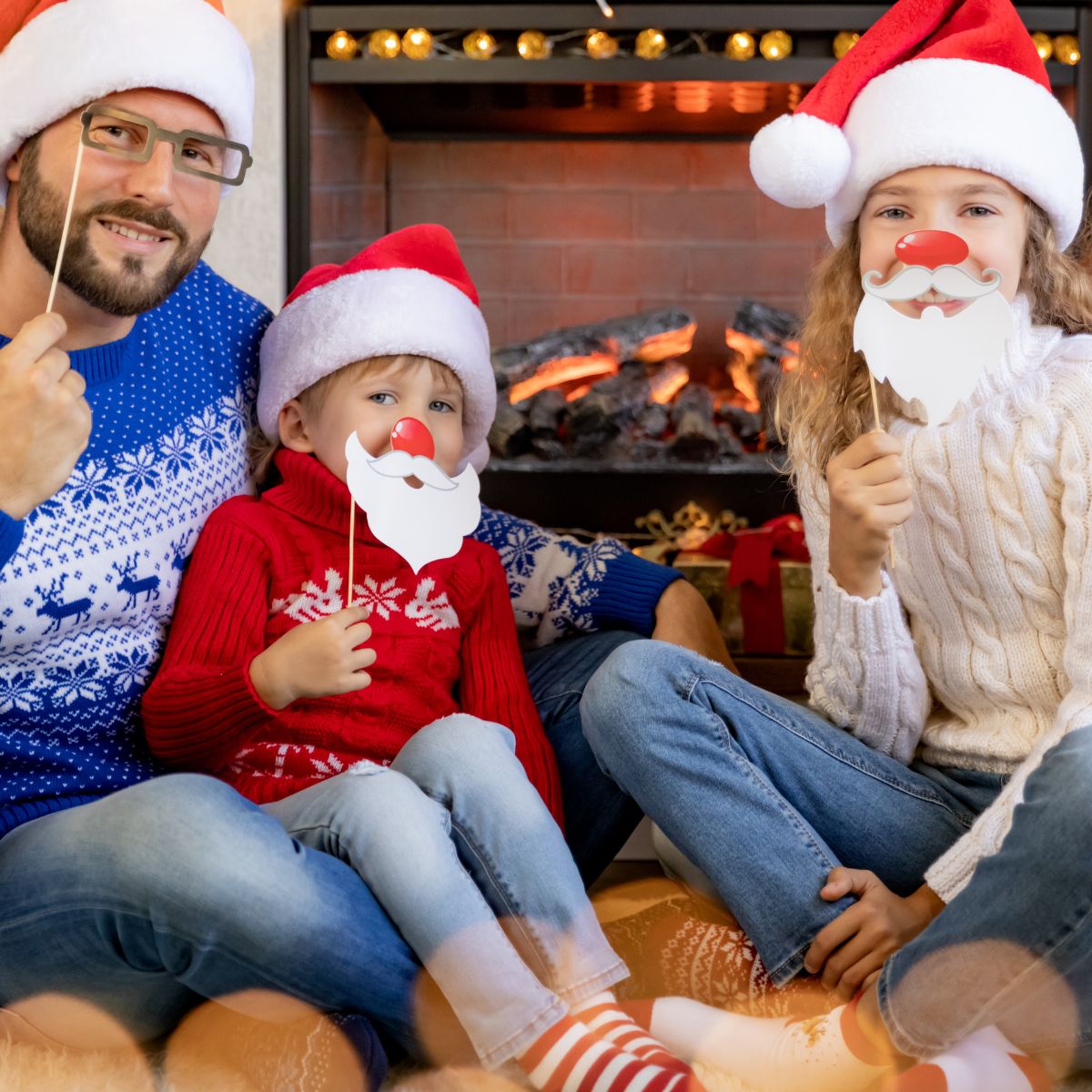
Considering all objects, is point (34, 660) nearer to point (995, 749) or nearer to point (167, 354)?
point (167, 354)

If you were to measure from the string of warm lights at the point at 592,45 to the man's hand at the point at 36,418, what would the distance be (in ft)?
4.07

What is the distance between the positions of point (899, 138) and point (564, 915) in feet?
2.56

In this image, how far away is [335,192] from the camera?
2.23 metres

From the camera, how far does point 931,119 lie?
4.22ft

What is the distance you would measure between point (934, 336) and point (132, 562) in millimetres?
752

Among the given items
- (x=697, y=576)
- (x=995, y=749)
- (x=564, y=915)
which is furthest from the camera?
(x=697, y=576)

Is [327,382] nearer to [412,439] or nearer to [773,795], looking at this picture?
[412,439]

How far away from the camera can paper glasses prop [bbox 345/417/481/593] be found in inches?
48.6

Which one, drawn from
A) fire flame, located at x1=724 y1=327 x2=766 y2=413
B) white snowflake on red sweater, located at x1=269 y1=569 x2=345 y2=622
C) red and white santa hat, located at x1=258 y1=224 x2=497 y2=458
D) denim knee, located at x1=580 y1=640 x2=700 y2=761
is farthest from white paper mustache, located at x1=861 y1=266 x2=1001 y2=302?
fire flame, located at x1=724 y1=327 x2=766 y2=413

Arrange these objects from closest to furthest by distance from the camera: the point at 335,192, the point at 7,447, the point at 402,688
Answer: the point at 7,447, the point at 402,688, the point at 335,192

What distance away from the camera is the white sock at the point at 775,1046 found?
1.09 m

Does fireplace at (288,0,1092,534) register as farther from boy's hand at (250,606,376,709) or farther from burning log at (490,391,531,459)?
boy's hand at (250,606,376,709)

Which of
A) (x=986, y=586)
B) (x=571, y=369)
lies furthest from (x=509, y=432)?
(x=986, y=586)

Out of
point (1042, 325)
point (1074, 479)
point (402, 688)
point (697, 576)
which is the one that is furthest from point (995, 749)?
point (697, 576)
